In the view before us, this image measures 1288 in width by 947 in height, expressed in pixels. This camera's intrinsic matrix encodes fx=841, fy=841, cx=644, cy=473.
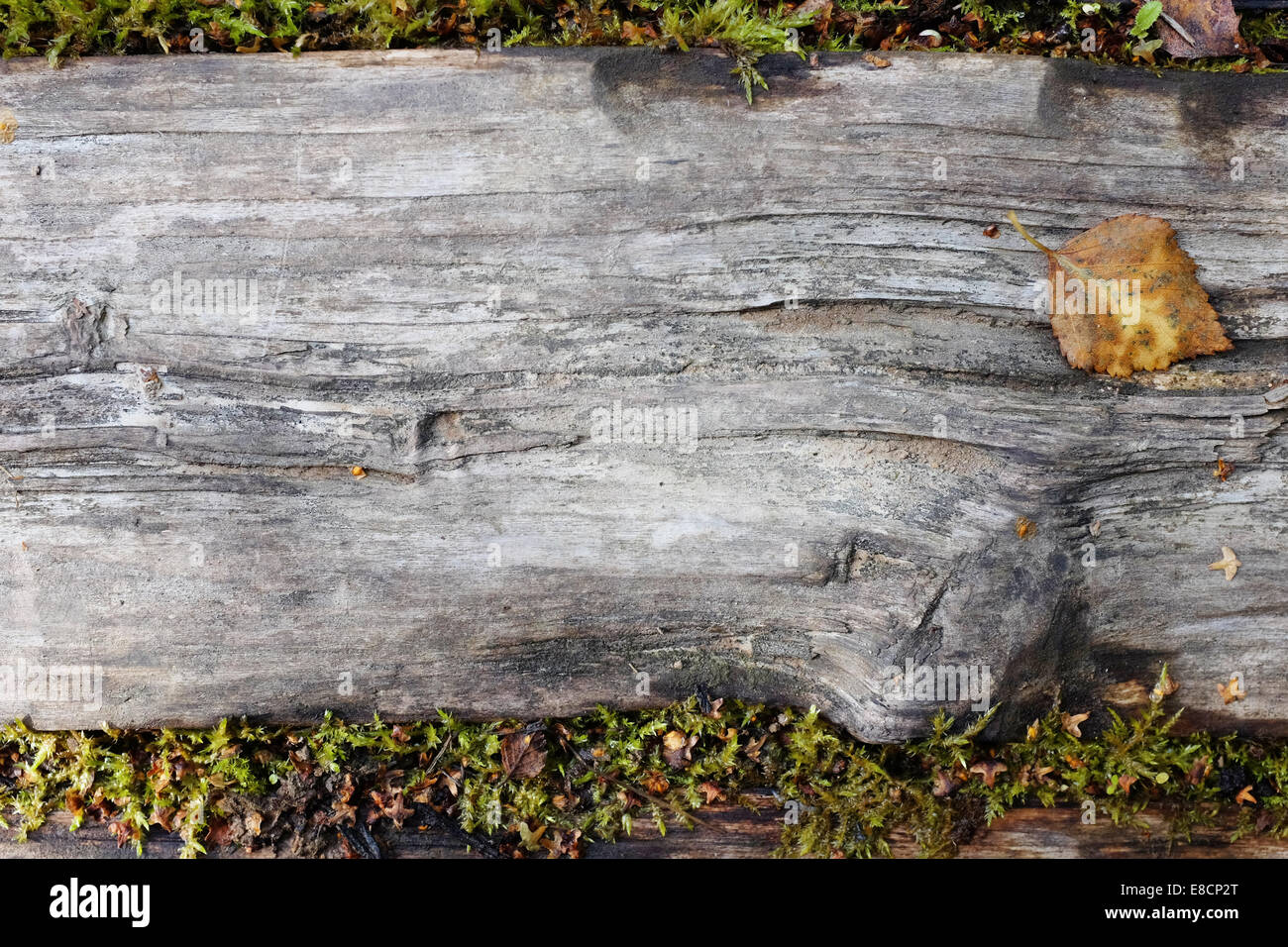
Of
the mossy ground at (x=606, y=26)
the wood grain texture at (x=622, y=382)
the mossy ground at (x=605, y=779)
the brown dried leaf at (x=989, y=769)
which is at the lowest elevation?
the mossy ground at (x=605, y=779)

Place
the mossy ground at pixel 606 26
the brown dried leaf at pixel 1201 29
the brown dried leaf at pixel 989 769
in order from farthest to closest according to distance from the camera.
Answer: the brown dried leaf at pixel 1201 29 < the mossy ground at pixel 606 26 < the brown dried leaf at pixel 989 769

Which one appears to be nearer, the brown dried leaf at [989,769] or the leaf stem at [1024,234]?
the leaf stem at [1024,234]

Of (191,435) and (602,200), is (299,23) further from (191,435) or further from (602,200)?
(191,435)

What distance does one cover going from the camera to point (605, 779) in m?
4.23

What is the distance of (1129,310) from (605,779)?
11.0 ft

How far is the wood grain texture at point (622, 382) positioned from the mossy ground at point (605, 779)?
24cm

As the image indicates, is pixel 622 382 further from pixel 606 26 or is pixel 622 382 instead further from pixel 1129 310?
pixel 1129 310

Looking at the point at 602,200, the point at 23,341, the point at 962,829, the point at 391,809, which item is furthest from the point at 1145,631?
the point at 23,341

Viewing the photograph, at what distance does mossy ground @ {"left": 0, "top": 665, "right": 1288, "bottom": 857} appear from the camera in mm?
4074

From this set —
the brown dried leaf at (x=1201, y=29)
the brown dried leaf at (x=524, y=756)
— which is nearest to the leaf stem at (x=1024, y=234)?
the brown dried leaf at (x=1201, y=29)

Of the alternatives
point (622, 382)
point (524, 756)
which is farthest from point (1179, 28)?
point (524, 756)

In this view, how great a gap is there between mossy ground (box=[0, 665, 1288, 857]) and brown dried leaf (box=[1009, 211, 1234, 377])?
1.67 metres

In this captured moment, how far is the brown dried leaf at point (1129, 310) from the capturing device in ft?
12.6

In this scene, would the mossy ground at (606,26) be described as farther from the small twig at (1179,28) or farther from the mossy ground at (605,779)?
the mossy ground at (605,779)
